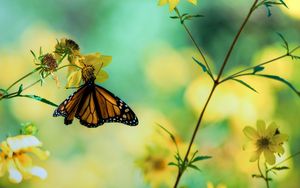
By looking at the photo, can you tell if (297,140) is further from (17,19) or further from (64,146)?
(17,19)

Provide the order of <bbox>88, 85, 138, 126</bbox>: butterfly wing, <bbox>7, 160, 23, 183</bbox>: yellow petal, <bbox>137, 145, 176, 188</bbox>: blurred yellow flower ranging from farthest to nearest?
<bbox>137, 145, 176, 188</bbox>: blurred yellow flower < <bbox>88, 85, 138, 126</bbox>: butterfly wing < <bbox>7, 160, 23, 183</bbox>: yellow petal

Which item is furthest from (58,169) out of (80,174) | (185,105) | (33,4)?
(33,4)

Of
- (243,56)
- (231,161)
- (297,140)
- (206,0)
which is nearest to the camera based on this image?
(231,161)

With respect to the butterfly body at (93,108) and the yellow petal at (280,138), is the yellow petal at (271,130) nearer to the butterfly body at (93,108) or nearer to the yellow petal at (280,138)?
the yellow petal at (280,138)

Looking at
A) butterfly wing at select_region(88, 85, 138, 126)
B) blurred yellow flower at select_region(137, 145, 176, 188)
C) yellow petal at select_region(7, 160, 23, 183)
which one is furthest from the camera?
blurred yellow flower at select_region(137, 145, 176, 188)

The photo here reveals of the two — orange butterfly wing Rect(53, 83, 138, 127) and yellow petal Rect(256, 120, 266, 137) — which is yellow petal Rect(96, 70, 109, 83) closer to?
orange butterfly wing Rect(53, 83, 138, 127)

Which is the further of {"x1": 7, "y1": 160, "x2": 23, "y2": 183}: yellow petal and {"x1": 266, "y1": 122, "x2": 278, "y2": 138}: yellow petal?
{"x1": 266, "y1": 122, "x2": 278, "y2": 138}: yellow petal

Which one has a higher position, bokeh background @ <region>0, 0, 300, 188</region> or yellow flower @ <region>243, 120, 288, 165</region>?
bokeh background @ <region>0, 0, 300, 188</region>

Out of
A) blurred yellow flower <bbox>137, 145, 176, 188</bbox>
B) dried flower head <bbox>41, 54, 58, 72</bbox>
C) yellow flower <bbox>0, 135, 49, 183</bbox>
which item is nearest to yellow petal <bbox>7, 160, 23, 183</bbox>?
yellow flower <bbox>0, 135, 49, 183</bbox>
